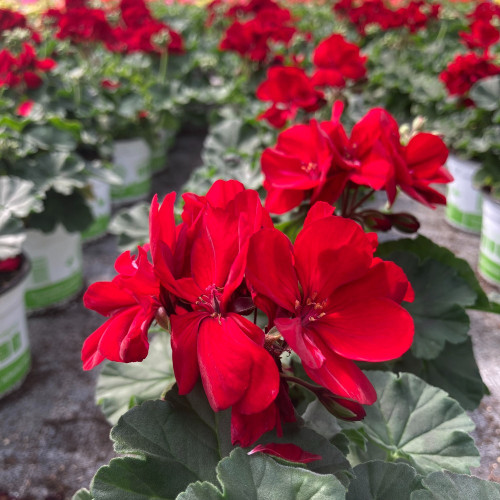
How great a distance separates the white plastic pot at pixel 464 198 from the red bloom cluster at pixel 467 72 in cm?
28

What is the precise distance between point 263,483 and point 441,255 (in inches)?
28.2

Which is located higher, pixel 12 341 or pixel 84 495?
pixel 84 495

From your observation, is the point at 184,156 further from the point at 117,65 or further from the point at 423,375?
the point at 423,375

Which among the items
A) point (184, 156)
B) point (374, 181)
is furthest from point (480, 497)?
point (184, 156)

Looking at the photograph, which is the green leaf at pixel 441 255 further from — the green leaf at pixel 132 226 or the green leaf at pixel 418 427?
the green leaf at pixel 132 226

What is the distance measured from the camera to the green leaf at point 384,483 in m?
0.57

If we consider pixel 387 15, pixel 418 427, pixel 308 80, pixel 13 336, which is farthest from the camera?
pixel 387 15

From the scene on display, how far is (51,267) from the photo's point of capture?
6.59ft

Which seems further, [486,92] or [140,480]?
[486,92]

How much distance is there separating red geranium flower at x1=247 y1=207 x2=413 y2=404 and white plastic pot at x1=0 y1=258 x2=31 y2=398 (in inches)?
44.5

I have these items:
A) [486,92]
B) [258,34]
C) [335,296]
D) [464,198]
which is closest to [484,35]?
[486,92]

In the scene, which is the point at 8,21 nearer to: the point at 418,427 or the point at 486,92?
the point at 486,92

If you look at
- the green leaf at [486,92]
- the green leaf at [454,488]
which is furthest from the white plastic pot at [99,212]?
the green leaf at [454,488]

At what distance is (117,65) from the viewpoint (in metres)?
3.66
